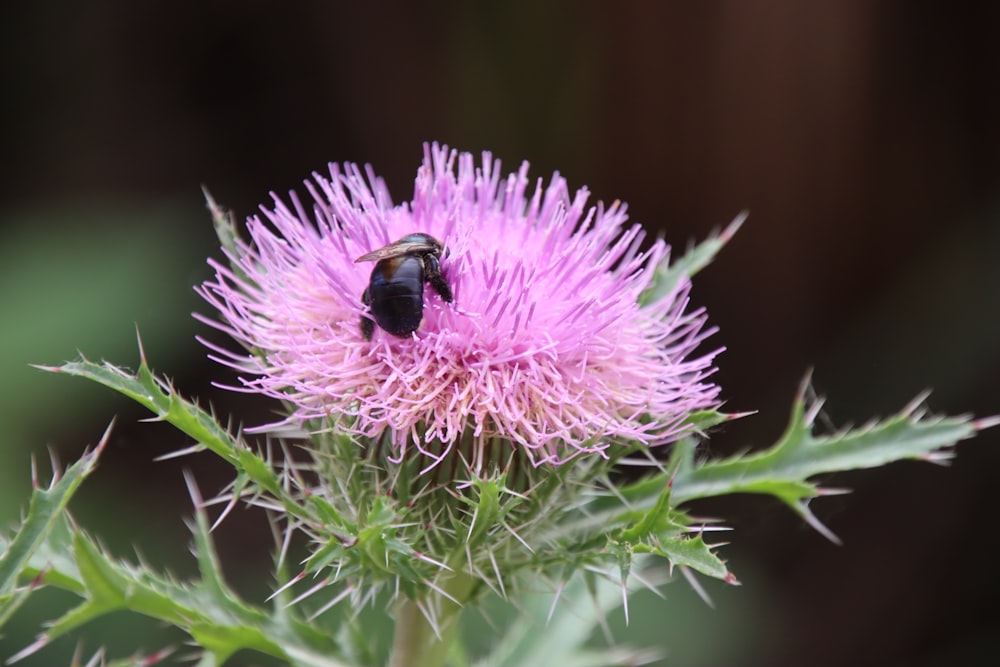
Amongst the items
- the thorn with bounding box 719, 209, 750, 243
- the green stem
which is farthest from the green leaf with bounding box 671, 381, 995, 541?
the green stem

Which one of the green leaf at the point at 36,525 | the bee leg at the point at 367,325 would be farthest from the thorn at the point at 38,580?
the bee leg at the point at 367,325

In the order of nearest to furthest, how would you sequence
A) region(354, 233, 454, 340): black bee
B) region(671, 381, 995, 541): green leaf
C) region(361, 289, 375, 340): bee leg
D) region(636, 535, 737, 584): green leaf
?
region(636, 535, 737, 584): green leaf, region(354, 233, 454, 340): black bee, region(361, 289, 375, 340): bee leg, region(671, 381, 995, 541): green leaf

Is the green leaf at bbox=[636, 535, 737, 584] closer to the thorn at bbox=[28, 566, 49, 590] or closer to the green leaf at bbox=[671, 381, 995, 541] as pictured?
the green leaf at bbox=[671, 381, 995, 541]

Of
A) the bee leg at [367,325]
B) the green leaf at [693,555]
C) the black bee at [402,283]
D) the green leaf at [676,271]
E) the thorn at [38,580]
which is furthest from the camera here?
the green leaf at [676,271]

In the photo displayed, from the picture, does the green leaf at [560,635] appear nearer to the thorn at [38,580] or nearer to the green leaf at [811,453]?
the green leaf at [811,453]

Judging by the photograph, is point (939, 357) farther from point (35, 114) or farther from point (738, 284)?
point (35, 114)

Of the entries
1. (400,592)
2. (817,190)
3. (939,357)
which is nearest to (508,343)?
(400,592)

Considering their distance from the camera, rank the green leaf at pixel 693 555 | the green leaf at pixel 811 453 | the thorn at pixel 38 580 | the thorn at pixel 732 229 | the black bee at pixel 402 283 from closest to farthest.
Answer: the thorn at pixel 38 580
the green leaf at pixel 693 555
the black bee at pixel 402 283
the green leaf at pixel 811 453
the thorn at pixel 732 229
